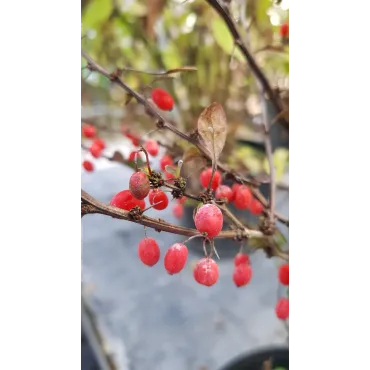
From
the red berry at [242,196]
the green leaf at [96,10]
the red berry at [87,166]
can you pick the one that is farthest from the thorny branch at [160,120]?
the green leaf at [96,10]

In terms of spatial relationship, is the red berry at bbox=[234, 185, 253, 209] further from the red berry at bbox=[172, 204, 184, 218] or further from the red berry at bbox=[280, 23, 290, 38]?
the red berry at bbox=[280, 23, 290, 38]

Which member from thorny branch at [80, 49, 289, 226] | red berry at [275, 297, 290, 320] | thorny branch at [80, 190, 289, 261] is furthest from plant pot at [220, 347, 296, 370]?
thorny branch at [80, 190, 289, 261]

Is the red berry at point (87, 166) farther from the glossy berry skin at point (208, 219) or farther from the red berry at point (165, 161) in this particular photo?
the glossy berry skin at point (208, 219)

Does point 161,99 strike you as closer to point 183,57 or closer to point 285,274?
point 285,274

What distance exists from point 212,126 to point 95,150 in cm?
25

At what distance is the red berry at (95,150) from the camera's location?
1.62ft

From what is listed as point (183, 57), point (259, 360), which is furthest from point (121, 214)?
point (183, 57)

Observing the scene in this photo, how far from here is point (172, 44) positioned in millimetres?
910

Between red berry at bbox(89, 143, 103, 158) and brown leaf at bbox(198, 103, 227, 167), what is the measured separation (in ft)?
0.78

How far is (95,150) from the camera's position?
0.50 m

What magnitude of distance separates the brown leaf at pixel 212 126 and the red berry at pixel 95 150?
24 cm

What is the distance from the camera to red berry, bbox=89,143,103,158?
49 cm
